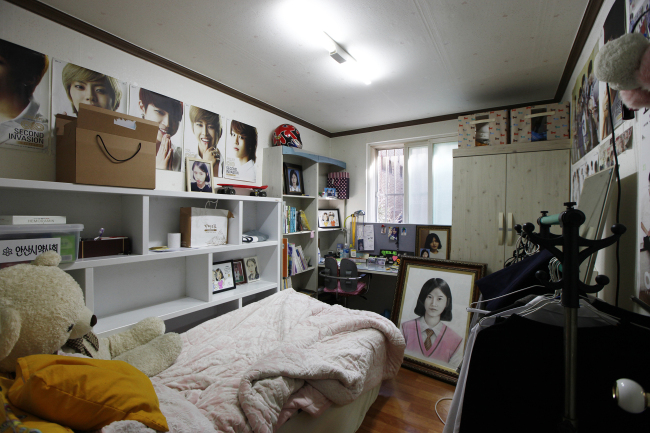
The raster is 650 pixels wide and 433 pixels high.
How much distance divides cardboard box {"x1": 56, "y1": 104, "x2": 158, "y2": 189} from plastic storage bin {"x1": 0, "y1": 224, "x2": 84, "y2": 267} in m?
0.27

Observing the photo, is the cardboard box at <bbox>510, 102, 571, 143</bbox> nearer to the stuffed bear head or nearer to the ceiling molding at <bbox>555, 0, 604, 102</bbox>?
the ceiling molding at <bbox>555, 0, 604, 102</bbox>

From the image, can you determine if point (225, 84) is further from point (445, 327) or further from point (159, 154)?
point (445, 327)

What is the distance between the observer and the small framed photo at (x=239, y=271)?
263cm

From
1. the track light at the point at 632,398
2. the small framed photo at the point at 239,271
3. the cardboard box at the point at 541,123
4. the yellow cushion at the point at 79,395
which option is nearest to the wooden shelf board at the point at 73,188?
the small framed photo at the point at 239,271

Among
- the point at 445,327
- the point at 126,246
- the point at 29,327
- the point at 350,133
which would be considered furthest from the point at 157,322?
the point at 350,133

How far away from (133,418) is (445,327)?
249 cm

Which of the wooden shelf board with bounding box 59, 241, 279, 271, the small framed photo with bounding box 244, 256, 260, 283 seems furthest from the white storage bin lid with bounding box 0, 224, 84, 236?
the small framed photo with bounding box 244, 256, 260, 283

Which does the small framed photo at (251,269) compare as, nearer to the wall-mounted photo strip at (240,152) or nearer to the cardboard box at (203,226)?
the cardboard box at (203,226)

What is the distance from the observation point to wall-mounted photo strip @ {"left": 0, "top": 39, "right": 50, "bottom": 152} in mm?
1507

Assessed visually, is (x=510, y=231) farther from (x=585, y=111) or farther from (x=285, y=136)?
(x=285, y=136)

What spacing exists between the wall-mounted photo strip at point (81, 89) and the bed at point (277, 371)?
155 cm

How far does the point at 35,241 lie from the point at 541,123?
3.54 m

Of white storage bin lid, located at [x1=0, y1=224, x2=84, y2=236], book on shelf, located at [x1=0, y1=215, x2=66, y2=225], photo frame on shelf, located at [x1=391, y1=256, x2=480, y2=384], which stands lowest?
photo frame on shelf, located at [x1=391, y1=256, x2=480, y2=384]

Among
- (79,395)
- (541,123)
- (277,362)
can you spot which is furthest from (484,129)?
(79,395)
